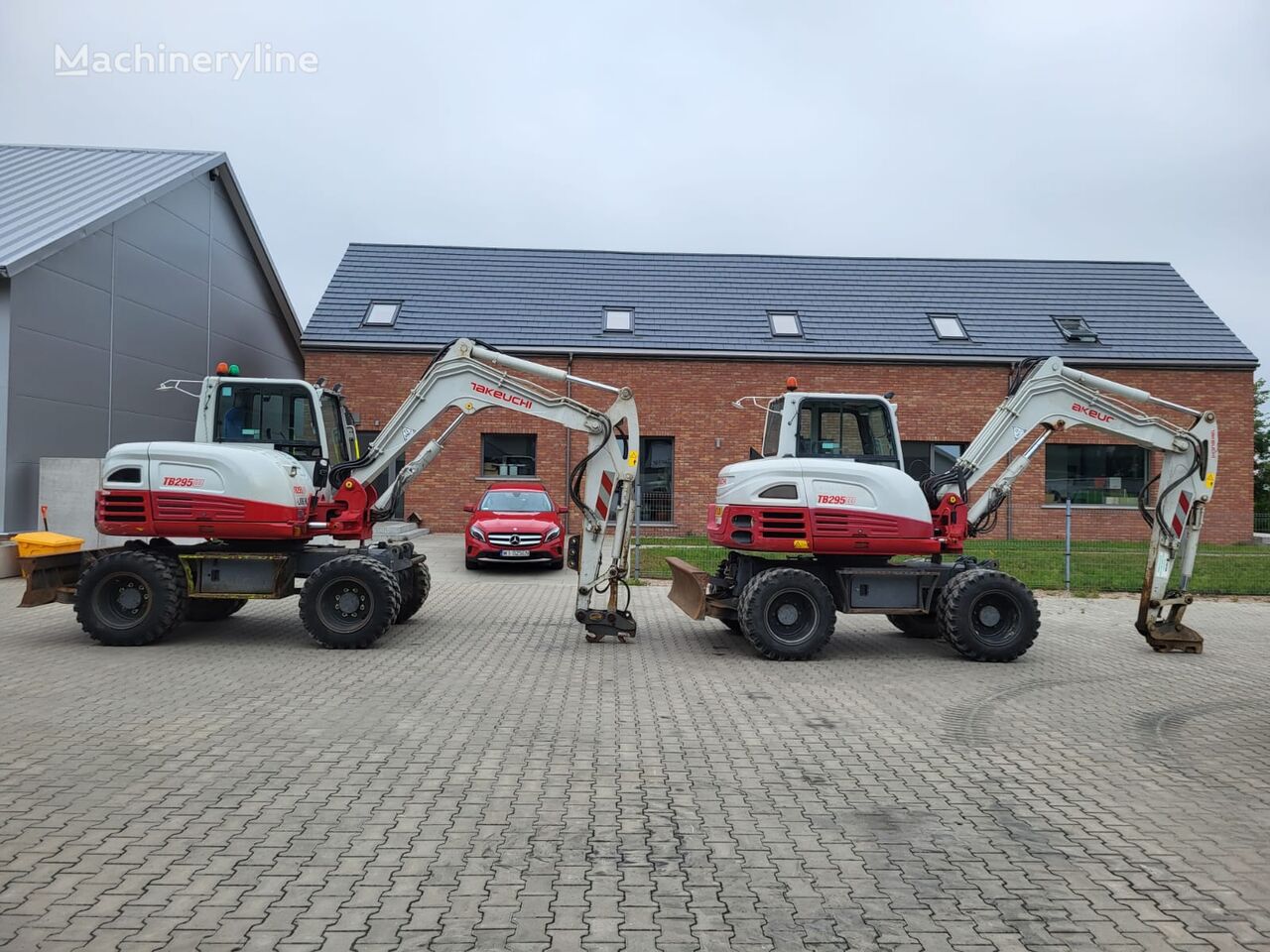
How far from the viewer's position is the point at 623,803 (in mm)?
5059

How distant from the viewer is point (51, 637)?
10.1 metres

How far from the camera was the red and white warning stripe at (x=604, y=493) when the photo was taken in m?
10.4

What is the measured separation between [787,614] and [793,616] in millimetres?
62

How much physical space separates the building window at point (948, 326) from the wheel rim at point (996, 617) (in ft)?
59.0

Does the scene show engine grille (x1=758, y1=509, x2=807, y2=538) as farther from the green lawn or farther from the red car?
the red car

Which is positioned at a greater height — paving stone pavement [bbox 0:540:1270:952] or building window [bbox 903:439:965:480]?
building window [bbox 903:439:965:480]

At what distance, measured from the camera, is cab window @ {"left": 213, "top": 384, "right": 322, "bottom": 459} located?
1041 cm

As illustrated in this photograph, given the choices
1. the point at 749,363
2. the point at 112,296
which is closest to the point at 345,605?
the point at 112,296

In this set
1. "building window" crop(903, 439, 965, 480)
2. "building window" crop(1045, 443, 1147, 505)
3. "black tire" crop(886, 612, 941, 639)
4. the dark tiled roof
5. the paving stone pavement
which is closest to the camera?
the paving stone pavement

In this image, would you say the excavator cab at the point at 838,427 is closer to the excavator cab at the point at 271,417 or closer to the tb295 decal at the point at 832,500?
the tb295 decal at the point at 832,500

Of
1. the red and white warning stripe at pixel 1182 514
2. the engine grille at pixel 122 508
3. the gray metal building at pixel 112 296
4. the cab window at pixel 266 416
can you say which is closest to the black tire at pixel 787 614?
the red and white warning stripe at pixel 1182 514

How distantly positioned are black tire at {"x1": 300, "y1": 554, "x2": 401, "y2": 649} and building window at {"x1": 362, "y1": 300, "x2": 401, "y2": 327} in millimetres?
17138

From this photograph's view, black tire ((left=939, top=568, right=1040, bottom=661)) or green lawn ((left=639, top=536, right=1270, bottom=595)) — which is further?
green lawn ((left=639, top=536, right=1270, bottom=595))

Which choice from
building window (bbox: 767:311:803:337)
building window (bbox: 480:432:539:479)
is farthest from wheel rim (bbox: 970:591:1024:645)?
building window (bbox: 767:311:803:337)
